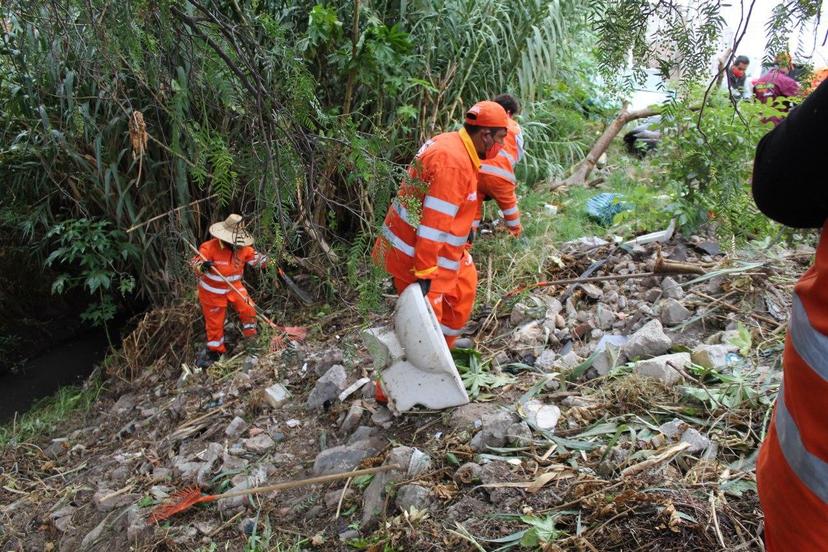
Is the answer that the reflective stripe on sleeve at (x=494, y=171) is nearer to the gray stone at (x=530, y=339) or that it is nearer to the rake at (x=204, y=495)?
the gray stone at (x=530, y=339)

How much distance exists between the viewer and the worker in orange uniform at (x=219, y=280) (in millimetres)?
4805

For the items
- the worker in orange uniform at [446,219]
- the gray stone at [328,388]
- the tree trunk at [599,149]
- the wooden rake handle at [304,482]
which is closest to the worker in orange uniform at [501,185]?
the worker in orange uniform at [446,219]

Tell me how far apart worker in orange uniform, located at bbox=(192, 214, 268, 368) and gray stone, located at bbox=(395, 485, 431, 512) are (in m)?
2.44

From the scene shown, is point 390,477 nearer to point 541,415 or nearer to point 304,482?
point 304,482

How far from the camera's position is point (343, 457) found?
3184mm

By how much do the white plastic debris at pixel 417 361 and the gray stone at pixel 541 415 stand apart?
0.29m

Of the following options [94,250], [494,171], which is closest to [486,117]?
[494,171]

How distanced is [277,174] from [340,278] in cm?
41

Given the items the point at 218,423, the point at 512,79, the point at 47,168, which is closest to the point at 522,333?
the point at 218,423

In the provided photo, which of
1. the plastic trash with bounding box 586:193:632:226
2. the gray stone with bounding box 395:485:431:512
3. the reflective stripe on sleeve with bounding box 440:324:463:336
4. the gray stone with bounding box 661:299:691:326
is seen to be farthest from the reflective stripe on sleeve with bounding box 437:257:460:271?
the plastic trash with bounding box 586:193:632:226

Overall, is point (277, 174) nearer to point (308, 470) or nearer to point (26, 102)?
point (308, 470)

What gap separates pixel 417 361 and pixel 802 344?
1.94 meters

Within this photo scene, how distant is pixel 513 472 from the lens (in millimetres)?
2559

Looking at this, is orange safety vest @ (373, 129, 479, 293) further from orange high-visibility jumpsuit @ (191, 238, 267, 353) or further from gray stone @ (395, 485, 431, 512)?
orange high-visibility jumpsuit @ (191, 238, 267, 353)
